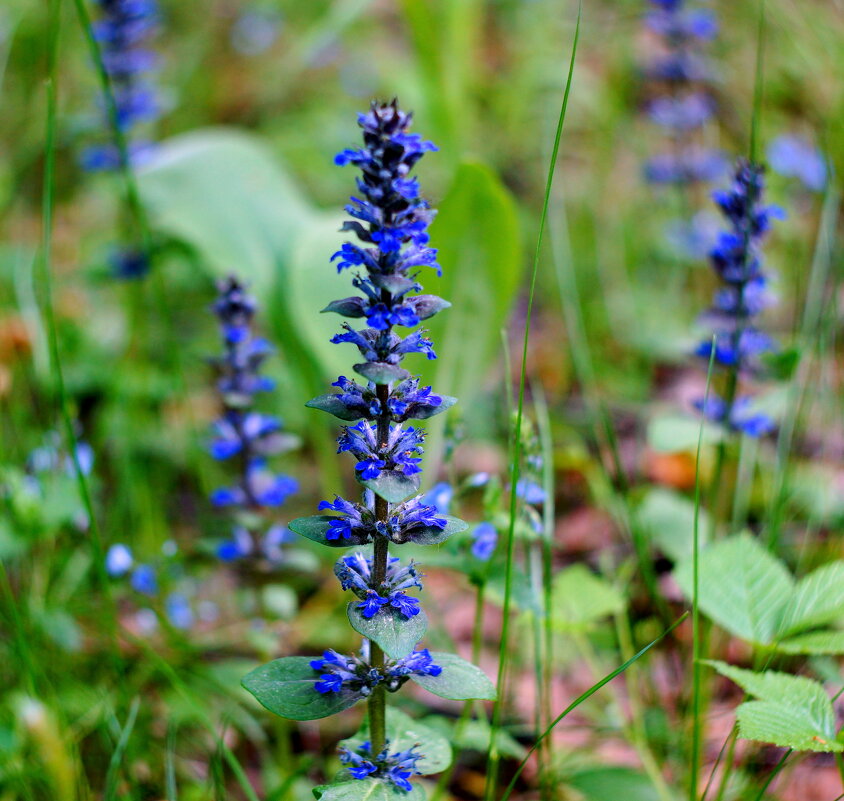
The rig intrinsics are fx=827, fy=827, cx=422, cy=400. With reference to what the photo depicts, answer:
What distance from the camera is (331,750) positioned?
89.3 inches

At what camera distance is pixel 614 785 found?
1.77 m

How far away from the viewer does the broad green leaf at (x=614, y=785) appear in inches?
68.9

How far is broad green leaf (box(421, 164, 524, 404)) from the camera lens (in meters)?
2.72

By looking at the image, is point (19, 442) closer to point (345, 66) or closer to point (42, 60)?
point (42, 60)

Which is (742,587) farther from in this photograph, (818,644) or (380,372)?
(380,372)

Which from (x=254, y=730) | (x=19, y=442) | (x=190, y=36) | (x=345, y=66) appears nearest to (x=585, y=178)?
(x=345, y=66)

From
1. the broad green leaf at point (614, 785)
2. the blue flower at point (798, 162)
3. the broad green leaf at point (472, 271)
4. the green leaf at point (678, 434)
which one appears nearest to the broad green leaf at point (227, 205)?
the broad green leaf at point (472, 271)

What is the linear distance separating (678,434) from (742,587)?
0.62 metres

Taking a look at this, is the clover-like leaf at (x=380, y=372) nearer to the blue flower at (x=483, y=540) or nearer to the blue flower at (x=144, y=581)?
the blue flower at (x=483, y=540)

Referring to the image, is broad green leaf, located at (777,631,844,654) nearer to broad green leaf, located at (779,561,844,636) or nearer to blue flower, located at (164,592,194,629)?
broad green leaf, located at (779,561,844,636)

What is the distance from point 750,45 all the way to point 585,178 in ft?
4.18

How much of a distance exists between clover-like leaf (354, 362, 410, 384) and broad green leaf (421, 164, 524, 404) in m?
1.40

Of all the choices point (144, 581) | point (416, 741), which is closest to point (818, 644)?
point (416, 741)

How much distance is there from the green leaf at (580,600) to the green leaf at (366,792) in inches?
26.2
